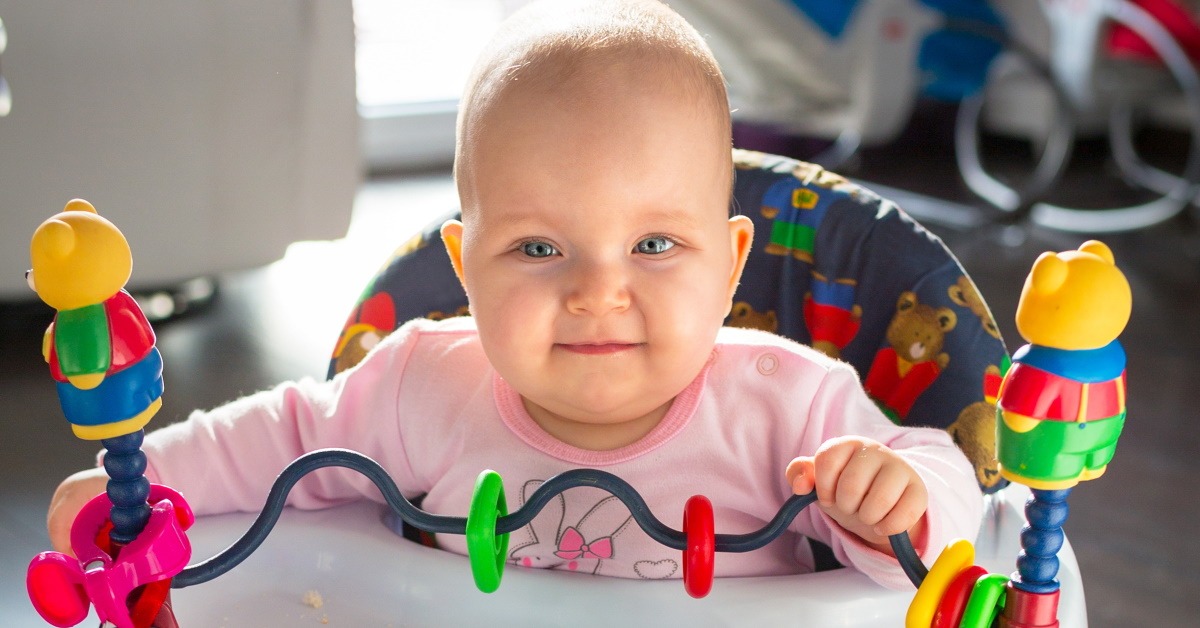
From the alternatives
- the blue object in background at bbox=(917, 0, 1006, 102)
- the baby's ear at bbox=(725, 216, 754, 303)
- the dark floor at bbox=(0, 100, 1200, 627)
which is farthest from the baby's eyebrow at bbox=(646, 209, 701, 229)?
the blue object in background at bbox=(917, 0, 1006, 102)

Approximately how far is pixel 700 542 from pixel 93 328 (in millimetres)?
279

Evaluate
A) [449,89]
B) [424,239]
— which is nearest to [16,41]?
[424,239]

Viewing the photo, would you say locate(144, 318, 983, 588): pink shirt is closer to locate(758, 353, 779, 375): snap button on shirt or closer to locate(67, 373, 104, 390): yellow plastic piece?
locate(758, 353, 779, 375): snap button on shirt

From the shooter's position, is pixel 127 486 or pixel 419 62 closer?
pixel 127 486

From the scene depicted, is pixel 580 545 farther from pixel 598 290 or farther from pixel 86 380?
pixel 86 380

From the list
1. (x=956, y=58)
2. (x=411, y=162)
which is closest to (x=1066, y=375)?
(x=956, y=58)

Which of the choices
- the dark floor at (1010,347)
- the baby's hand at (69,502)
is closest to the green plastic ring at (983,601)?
the baby's hand at (69,502)

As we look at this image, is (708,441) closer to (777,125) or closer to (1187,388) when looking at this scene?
(1187,388)

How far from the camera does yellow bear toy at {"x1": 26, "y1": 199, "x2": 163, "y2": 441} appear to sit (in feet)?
1.58

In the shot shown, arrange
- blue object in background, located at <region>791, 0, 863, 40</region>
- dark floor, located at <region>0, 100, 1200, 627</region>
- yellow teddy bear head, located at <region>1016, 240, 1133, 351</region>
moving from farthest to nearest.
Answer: blue object in background, located at <region>791, 0, 863, 40</region>, dark floor, located at <region>0, 100, 1200, 627</region>, yellow teddy bear head, located at <region>1016, 240, 1133, 351</region>

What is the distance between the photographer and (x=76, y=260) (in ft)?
1.58

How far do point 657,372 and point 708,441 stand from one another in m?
0.08

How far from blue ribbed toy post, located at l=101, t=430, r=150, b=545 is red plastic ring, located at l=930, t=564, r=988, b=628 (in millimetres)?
358

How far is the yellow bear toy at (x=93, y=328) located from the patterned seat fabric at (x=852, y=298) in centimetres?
46
